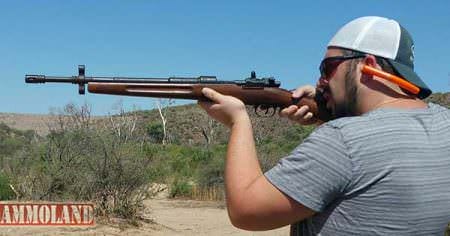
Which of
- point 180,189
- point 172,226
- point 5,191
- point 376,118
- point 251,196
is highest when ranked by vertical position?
point 376,118

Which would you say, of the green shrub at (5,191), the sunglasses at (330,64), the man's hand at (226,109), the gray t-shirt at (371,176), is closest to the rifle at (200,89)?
the man's hand at (226,109)

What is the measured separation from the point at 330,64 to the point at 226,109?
0.45 meters

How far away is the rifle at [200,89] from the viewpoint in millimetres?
3041

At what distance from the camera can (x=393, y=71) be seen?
2.26 m

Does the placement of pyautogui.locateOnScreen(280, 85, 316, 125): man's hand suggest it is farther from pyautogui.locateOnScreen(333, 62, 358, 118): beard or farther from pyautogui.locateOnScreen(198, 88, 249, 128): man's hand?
pyautogui.locateOnScreen(333, 62, 358, 118): beard

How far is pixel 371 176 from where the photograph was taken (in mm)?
2072

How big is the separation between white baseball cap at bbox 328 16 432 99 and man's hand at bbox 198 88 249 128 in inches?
15.7

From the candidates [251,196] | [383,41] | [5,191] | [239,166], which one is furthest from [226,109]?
[5,191]

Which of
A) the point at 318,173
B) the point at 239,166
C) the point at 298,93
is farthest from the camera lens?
the point at 298,93

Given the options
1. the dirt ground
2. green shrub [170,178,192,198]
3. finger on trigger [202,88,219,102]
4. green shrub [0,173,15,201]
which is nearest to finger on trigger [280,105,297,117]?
finger on trigger [202,88,219,102]

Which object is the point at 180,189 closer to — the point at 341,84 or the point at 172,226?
the point at 172,226

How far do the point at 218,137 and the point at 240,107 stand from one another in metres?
55.4

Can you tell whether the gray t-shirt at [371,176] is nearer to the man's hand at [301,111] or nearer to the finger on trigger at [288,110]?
the man's hand at [301,111]

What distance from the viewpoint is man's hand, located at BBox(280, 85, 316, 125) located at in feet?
10.1
